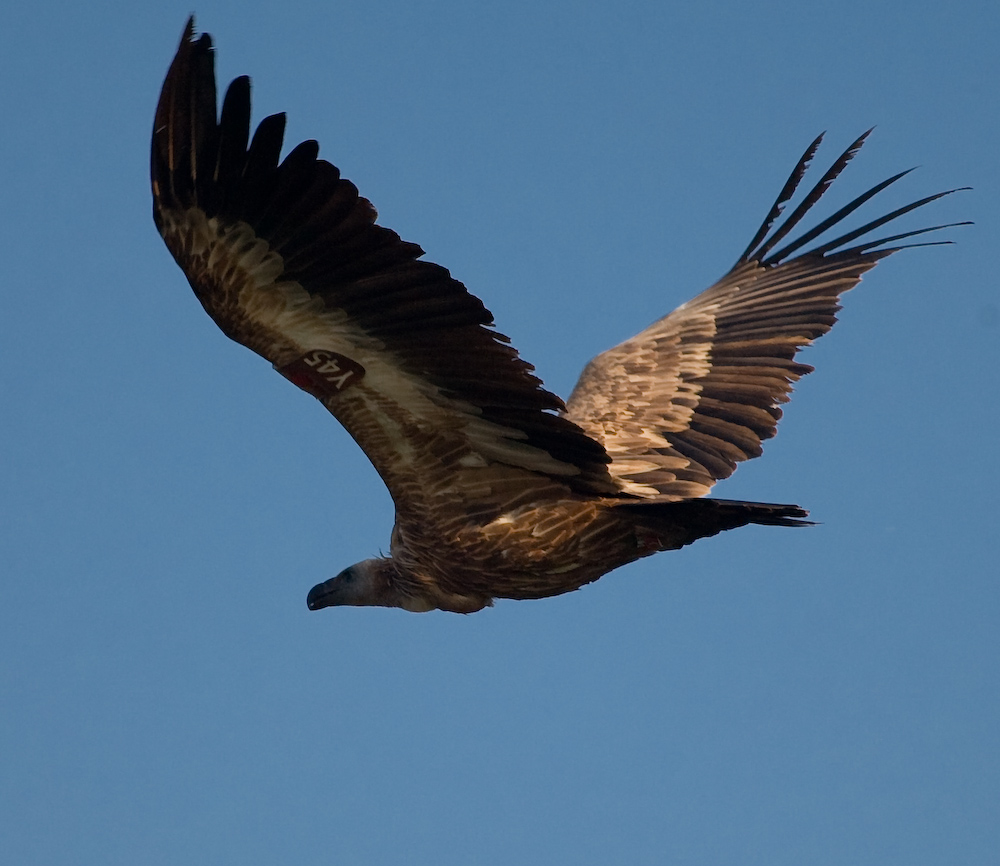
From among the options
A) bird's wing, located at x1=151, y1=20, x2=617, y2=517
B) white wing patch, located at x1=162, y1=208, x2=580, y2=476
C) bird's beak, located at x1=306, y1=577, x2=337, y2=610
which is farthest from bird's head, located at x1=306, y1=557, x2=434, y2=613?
white wing patch, located at x1=162, y1=208, x2=580, y2=476

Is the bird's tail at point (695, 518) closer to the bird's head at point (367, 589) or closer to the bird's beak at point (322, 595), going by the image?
the bird's head at point (367, 589)

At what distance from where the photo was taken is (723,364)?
862 cm

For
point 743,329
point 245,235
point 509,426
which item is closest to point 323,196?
point 245,235

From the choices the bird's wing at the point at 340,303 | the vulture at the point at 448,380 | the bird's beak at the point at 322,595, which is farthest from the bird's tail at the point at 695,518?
the bird's beak at the point at 322,595

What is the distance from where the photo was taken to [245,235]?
5582mm

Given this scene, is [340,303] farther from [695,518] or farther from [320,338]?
[695,518]

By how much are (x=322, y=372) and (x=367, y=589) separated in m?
1.69

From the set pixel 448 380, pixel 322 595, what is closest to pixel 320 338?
pixel 448 380

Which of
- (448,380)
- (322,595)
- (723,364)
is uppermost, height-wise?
(723,364)

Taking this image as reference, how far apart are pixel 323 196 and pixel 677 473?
2834 millimetres

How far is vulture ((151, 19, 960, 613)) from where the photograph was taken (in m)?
5.47

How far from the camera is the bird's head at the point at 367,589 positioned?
7.27m

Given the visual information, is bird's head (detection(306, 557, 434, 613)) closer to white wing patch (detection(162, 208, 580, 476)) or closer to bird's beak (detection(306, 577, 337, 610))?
bird's beak (detection(306, 577, 337, 610))

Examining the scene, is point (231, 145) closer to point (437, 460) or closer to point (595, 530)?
point (437, 460)
